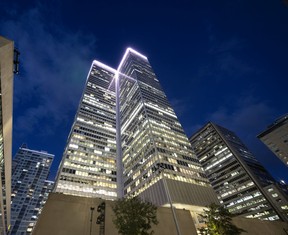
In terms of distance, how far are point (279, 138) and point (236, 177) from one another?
31.6 m

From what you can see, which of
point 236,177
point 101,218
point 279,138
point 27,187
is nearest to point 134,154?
point 101,218

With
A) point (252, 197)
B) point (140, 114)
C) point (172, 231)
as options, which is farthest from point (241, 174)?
point (172, 231)

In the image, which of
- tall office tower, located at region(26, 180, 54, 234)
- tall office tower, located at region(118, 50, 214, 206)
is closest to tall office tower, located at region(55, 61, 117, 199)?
tall office tower, located at region(118, 50, 214, 206)

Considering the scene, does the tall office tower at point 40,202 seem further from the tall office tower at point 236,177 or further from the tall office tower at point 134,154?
the tall office tower at point 236,177

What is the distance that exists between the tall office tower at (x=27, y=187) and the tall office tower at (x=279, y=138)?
159 metres

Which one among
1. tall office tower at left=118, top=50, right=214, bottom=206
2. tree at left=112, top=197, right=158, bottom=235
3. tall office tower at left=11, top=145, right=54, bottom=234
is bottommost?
tree at left=112, top=197, right=158, bottom=235

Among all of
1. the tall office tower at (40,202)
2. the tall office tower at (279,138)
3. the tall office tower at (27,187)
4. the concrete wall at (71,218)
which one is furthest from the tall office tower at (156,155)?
the tall office tower at (27,187)

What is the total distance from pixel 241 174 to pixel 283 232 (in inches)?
2492

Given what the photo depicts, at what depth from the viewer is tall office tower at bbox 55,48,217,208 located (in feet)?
186

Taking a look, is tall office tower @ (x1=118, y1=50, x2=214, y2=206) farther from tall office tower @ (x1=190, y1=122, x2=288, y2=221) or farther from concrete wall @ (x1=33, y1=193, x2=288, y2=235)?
→ tall office tower @ (x1=190, y1=122, x2=288, y2=221)

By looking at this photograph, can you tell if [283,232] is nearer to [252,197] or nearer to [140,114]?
[252,197]

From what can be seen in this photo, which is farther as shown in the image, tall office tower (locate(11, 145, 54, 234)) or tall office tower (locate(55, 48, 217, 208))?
tall office tower (locate(11, 145, 54, 234))

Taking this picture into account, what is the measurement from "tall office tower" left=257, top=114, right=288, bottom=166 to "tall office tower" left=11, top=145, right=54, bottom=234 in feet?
522

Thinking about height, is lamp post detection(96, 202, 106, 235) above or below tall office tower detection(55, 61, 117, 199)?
below
